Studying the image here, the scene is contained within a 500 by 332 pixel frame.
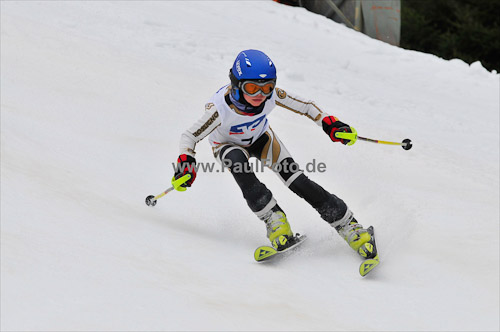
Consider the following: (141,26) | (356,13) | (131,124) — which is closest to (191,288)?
(131,124)

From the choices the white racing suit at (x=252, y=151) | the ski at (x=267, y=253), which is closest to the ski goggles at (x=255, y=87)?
the white racing suit at (x=252, y=151)

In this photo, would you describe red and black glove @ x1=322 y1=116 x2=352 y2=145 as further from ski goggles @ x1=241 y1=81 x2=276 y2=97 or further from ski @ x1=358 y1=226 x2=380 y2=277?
ski @ x1=358 y1=226 x2=380 y2=277

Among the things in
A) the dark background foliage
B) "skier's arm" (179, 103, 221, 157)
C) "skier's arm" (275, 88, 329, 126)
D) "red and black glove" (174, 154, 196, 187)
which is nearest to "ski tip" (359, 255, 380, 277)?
"skier's arm" (275, 88, 329, 126)

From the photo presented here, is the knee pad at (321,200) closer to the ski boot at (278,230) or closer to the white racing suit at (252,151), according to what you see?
the white racing suit at (252,151)

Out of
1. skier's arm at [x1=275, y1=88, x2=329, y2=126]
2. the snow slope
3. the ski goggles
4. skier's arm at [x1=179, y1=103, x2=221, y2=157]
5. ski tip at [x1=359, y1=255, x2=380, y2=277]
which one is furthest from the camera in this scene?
skier's arm at [x1=275, y1=88, x2=329, y2=126]

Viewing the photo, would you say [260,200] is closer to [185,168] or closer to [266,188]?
[266,188]

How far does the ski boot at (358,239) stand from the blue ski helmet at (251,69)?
1184mm

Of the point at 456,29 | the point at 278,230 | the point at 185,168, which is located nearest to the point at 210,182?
the point at 185,168

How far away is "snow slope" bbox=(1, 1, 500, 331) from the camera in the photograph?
128 inches

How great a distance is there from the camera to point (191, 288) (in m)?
3.34

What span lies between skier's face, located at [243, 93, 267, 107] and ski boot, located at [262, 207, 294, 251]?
77 cm

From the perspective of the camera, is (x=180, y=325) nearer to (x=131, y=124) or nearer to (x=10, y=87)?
(x=131, y=124)

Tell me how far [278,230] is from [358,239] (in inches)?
22.1

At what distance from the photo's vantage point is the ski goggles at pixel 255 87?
165 inches
